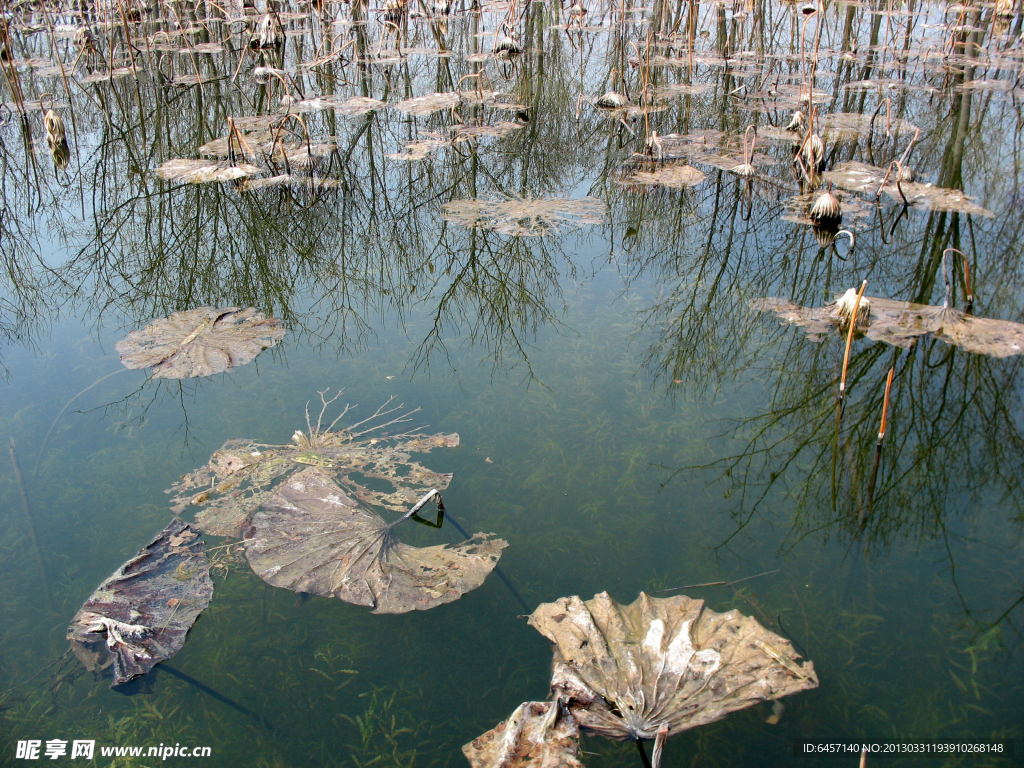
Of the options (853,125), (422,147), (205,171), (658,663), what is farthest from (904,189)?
(205,171)

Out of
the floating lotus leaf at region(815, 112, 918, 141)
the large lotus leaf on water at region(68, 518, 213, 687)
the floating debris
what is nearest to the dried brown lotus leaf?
the large lotus leaf on water at region(68, 518, 213, 687)

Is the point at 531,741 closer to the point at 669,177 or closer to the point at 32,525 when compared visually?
the point at 32,525

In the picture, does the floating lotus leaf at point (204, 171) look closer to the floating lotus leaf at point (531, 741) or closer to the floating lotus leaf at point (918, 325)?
the floating lotus leaf at point (918, 325)

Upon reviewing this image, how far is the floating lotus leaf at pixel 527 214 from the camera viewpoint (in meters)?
4.06

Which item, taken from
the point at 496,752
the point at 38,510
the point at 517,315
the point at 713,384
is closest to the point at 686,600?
the point at 496,752

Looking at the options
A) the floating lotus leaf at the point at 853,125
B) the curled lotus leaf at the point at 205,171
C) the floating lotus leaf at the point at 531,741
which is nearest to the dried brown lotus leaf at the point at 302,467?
the floating lotus leaf at the point at 531,741

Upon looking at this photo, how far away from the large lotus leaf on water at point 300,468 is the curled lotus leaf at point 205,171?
2.55m

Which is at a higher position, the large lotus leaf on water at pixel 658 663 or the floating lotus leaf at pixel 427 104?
the floating lotus leaf at pixel 427 104

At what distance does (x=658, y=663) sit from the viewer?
1.82 meters

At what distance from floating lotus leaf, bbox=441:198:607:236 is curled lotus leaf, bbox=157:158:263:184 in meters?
1.41

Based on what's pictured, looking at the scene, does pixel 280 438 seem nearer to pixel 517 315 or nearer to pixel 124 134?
pixel 517 315

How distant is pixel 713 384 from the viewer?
293 cm

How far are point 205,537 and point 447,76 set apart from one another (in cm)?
538

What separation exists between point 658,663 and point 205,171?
424cm
